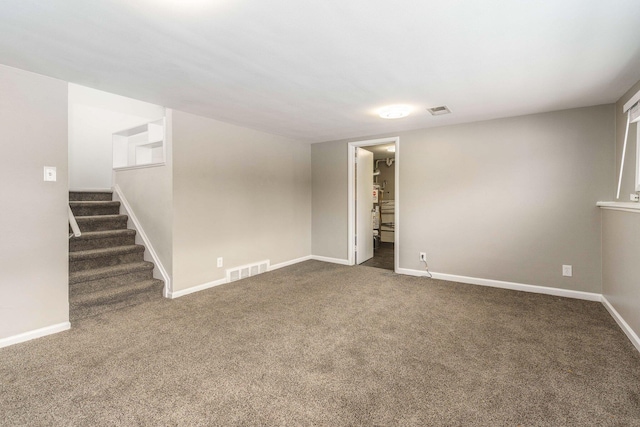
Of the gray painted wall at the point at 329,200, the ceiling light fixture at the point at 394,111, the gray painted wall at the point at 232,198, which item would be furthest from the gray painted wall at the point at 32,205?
the gray painted wall at the point at 329,200

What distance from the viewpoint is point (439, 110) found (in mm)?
3471

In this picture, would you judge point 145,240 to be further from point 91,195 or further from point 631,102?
point 631,102

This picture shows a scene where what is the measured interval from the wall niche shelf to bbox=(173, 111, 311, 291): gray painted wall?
0.41 m

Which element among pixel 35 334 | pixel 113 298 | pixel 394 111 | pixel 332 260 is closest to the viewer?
pixel 35 334

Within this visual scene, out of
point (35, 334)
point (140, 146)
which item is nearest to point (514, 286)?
point (35, 334)

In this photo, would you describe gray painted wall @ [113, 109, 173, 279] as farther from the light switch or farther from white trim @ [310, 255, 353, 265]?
white trim @ [310, 255, 353, 265]

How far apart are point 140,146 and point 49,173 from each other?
1.65 metres

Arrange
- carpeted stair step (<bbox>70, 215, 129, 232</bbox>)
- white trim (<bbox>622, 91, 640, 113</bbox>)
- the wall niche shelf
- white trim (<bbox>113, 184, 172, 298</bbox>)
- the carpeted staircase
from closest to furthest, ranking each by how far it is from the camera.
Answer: white trim (<bbox>622, 91, 640, 113</bbox>) → the carpeted staircase → white trim (<bbox>113, 184, 172, 298</bbox>) → carpeted stair step (<bbox>70, 215, 129, 232</bbox>) → the wall niche shelf

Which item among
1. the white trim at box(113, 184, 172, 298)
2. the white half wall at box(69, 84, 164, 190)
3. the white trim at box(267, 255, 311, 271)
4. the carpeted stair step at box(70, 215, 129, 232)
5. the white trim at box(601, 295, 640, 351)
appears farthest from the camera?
the white half wall at box(69, 84, 164, 190)

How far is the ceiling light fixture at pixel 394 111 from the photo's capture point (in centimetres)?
336

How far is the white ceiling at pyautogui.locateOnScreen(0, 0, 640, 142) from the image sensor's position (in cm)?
164

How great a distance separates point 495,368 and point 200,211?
3.36 metres

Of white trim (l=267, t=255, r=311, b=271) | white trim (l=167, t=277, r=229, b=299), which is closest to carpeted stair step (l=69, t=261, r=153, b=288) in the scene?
white trim (l=167, t=277, r=229, b=299)

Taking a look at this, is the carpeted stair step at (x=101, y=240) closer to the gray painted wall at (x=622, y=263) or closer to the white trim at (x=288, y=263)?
the white trim at (x=288, y=263)
